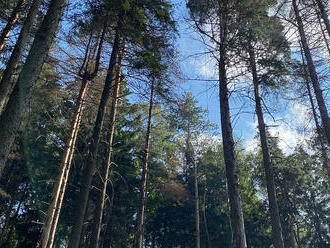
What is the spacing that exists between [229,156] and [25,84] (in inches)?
151

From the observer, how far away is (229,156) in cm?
514

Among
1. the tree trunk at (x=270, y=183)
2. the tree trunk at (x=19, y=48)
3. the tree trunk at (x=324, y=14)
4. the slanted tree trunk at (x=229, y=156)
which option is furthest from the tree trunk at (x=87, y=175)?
the tree trunk at (x=324, y=14)

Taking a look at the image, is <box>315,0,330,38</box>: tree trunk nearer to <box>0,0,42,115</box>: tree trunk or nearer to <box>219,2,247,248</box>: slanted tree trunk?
<box>219,2,247,248</box>: slanted tree trunk

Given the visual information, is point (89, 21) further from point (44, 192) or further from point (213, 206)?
point (213, 206)

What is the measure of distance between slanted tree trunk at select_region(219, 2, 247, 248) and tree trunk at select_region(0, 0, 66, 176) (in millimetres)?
3601

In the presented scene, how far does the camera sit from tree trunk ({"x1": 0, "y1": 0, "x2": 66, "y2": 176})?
3571 millimetres

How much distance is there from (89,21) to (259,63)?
14.3 ft

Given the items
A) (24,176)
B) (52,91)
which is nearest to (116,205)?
(24,176)

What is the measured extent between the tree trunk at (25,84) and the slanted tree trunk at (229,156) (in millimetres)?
3601

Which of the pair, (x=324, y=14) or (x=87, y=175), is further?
(x=324, y=14)

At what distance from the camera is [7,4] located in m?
6.96

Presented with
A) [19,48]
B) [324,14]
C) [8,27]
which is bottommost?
[19,48]

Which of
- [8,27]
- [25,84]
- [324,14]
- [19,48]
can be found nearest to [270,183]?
[324,14]

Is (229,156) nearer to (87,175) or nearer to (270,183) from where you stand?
(87,175)
